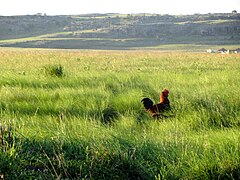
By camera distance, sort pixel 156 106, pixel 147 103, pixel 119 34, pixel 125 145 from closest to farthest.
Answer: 1. pixel 125 145
2. pixel 156 106
3. pixel 147 103
4. pixel 119 34

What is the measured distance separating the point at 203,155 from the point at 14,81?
7.41 meters

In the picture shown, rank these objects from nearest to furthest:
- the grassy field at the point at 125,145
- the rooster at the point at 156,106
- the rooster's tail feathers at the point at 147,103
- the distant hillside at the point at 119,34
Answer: the grassy field at the point at 125,145, the rooster at the point at 156,106, the rooster's tail feathers at the point at 147,103, the distant hillside at the point at 119,34

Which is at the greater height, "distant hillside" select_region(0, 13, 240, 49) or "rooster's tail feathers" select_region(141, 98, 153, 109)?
"rooster's tail feathers" select_region(141, 98, 153, 109)

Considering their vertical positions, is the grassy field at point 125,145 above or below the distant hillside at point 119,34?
above

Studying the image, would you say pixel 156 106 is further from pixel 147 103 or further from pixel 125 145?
pixel 125 145

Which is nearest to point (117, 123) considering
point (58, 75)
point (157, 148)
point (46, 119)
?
point (46, 119)

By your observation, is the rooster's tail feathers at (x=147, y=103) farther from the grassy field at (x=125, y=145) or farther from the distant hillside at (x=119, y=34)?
the distant hillside at (x=119, y=34)

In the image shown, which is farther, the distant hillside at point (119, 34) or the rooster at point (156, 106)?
the distant hillside at point (119, 34)

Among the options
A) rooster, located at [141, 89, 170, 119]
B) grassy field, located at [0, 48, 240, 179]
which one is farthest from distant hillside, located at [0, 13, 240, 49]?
grassy field, located at [0, 48, 240, 179]

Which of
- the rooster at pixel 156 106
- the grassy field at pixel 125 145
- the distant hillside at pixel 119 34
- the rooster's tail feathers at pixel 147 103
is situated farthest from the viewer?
the distant hillside at pixel 119 34

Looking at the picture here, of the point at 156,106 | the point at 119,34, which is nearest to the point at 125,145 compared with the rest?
the point at 156,106

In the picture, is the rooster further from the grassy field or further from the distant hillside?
the distant hillside

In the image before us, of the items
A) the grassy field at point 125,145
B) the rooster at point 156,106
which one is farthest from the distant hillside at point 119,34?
the grassy field at point 125,145

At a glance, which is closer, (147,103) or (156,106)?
(156,106)
